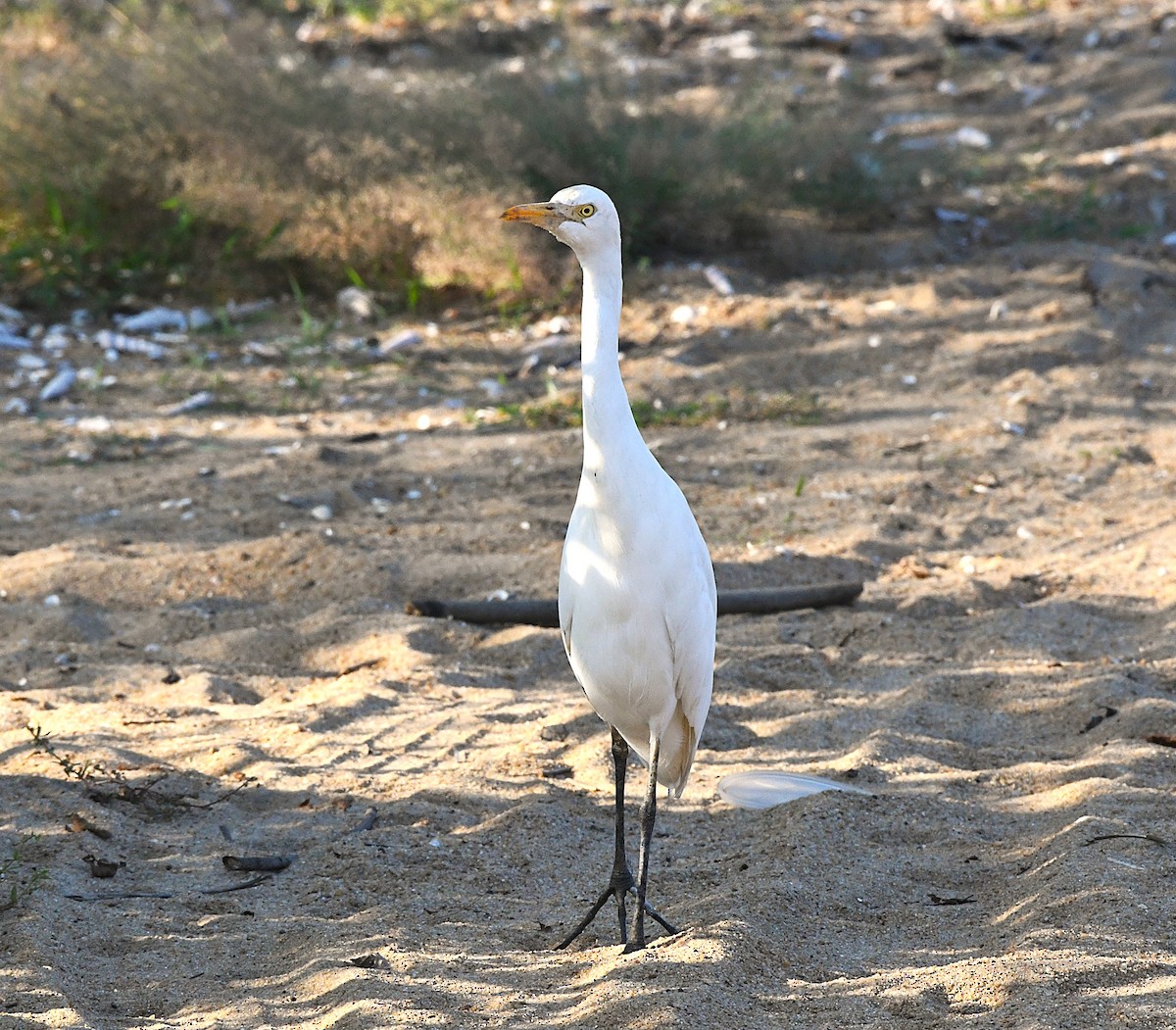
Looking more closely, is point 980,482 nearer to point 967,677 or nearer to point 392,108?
point 967,677

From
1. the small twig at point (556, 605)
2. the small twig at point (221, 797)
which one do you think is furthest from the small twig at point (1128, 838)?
the small twig at point (221, 797)

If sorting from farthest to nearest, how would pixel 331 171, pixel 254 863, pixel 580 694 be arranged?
1. pixel 331 171
2. pixel 580 694
3. pixel 254 863

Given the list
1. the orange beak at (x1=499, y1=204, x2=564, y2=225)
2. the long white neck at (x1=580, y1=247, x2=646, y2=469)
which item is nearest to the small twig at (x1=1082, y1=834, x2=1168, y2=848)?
the long white neck at (x1=580, y1=247, x2=646, y2=469)

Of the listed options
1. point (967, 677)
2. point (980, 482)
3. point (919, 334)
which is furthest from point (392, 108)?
point (967, 677)

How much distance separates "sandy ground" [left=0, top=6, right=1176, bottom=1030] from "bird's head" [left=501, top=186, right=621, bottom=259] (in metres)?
1.57

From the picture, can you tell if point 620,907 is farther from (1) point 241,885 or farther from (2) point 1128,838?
(2) point 1128,838

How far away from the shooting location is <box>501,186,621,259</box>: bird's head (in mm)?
3014

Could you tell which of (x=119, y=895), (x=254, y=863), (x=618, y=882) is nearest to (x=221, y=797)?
(x=254, y=863)

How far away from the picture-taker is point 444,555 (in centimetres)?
548

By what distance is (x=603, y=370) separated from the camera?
3.03 meters

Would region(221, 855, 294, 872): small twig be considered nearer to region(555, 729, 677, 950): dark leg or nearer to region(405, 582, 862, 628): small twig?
region(555, 729, 677, 950): dark leg

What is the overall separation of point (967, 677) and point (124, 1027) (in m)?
2.85

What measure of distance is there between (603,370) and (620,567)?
44 cm

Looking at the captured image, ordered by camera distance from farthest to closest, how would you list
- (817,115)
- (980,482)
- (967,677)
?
(817,115) → (980,482) → (967,677)
